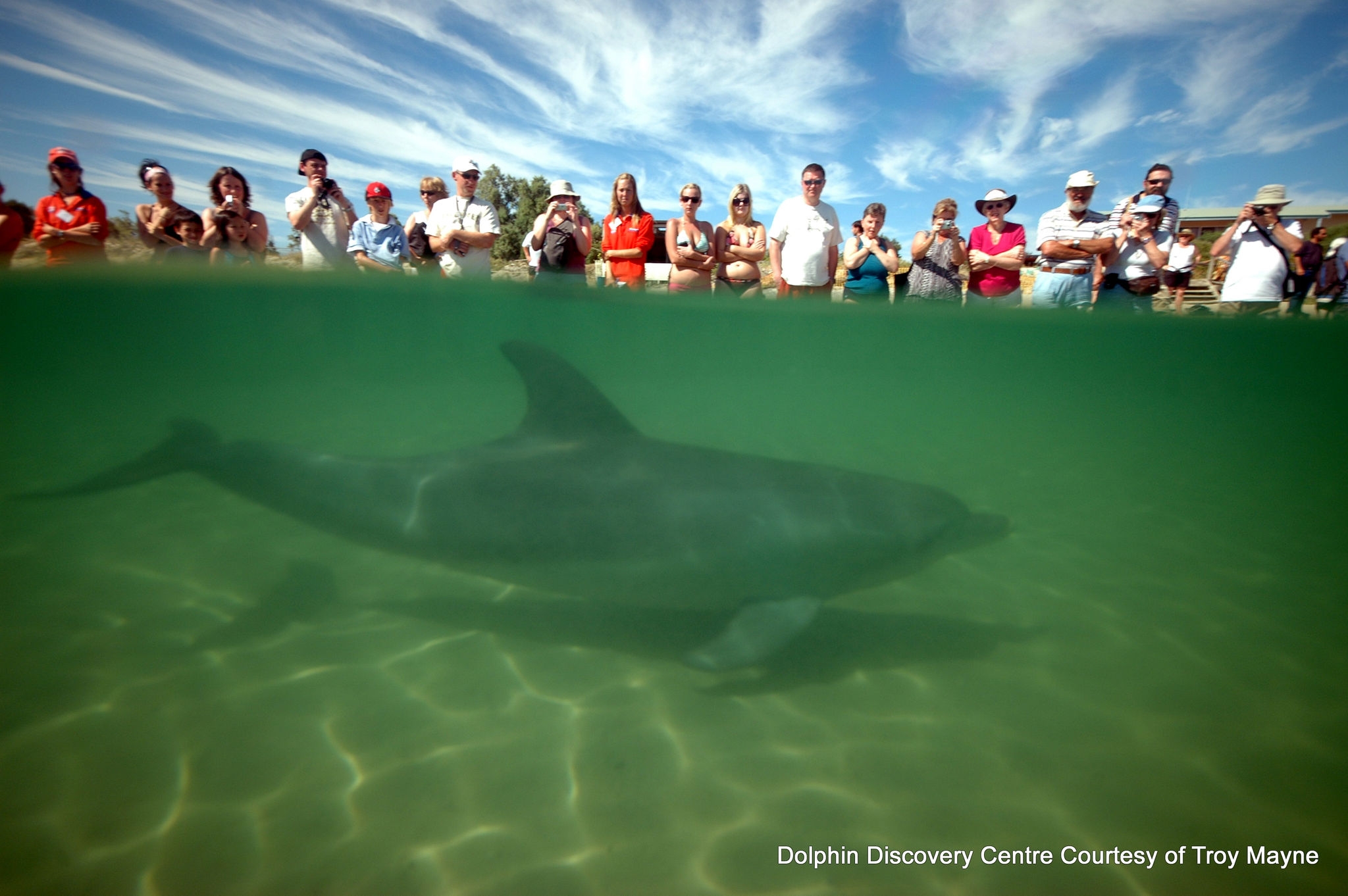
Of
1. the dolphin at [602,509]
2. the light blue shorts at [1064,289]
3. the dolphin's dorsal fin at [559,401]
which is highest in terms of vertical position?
the light blue shorts at [1064,289]

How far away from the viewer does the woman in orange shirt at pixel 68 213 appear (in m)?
6.34

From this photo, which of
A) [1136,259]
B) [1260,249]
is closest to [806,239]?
[1136,259]

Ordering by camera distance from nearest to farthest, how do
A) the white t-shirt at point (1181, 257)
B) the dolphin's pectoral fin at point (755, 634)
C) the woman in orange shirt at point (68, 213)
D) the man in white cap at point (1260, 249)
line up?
1. the dolphin's pectoral fin at point (755, 634)
2. the woman in orange shirt at point (68, 213)
3. the man in white cap at point (1260, 249)
4. the white t-shirt at point (1181, 257)

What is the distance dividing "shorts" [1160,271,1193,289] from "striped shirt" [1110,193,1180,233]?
1.82 feet

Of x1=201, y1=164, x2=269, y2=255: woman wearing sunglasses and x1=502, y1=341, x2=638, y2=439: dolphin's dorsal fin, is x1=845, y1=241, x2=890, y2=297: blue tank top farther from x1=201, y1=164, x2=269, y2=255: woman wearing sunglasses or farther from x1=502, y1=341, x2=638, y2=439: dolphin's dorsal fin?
x1=201, y1=164, x2=269, y2=255: woman wearing sunglasses

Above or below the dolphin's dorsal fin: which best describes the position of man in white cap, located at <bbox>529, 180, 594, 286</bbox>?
above

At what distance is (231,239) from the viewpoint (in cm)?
753

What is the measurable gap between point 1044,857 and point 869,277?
261 inches

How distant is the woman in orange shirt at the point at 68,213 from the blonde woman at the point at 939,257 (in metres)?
8.92

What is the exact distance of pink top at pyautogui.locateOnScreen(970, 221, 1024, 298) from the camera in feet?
23.5

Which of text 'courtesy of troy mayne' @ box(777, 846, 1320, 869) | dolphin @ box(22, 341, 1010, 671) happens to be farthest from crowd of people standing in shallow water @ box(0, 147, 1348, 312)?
text 'courtesy of troy mayne' @ box(777, 846, 1320, 869)

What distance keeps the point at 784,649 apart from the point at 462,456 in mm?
2483

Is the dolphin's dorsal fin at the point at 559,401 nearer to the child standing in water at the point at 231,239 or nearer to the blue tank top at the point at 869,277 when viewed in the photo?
the blue tank top at the point at 869,277

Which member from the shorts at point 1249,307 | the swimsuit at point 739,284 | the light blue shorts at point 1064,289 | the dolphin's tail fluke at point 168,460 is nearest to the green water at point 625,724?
the dolphin's tail fluke at point 168,460
